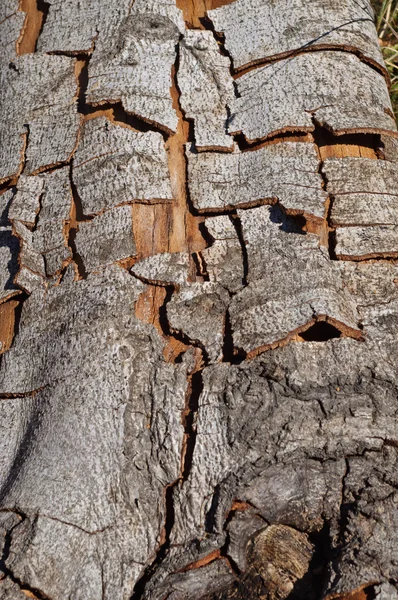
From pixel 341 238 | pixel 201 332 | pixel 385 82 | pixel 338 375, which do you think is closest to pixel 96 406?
pixel 201 332

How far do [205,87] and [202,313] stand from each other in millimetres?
593

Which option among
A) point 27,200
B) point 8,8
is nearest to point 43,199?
point 27,200

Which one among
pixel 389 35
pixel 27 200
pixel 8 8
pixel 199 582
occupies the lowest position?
pixel 199 582

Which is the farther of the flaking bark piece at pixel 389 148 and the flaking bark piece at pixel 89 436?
the flaking bark piece at pixel 389 148

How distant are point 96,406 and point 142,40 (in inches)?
36.6

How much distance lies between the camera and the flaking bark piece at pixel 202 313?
128cm

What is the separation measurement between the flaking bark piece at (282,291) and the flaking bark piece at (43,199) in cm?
42

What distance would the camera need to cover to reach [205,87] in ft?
5.21

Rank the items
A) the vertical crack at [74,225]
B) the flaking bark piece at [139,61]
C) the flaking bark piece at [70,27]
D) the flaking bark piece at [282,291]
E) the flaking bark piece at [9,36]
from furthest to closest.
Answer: the flaking bark piece at [9,36] < the flaking bark piece at [70,27] < the flaking bark piece at [139,61] < the vertical crack at [74,225] < the flaking bark piece at [282,291]

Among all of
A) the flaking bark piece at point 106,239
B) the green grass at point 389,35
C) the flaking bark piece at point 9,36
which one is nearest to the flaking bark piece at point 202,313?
the flaking bark piece at point 106,239

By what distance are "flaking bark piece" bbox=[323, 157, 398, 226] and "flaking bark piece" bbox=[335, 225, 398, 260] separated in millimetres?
16

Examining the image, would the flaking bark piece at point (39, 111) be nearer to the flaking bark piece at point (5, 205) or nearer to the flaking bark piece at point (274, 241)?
the flaking bark piece at point (5, 205)

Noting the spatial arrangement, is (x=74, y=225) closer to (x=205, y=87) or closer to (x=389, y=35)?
(x=205, y=87)

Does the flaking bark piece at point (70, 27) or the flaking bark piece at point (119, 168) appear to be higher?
the flaking bark piece at point (70, 27)
